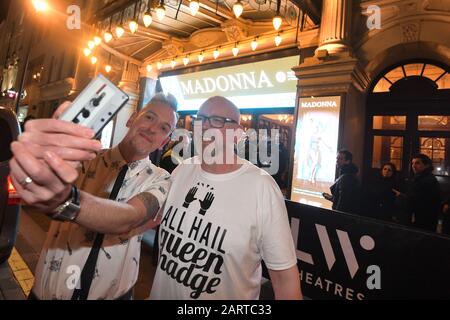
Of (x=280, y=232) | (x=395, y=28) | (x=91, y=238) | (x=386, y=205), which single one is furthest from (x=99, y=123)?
(x=395, y=28)

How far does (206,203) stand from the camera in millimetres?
1604

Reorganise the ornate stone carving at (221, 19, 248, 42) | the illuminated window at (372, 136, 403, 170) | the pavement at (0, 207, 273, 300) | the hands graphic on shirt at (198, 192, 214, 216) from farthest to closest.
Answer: the ornate stone carving at (221, 19, 248, 42)
the illuminated window at (372, 136, 403, 170)
the pavement at (0, 207, 273, 300)
the hands graphic on shirt at (198, 192, 214, 216)

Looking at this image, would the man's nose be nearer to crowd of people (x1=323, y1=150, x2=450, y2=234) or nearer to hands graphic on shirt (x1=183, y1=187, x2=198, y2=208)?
hands graphic on shirt (x1=183, y1=187, x2=198, y2=208)

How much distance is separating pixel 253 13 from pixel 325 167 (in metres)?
6.06

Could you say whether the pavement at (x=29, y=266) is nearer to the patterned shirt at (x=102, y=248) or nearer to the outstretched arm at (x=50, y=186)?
the patterned shirt at (x=102, y=248)

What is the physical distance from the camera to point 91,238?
1482mm

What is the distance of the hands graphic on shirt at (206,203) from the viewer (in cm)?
159

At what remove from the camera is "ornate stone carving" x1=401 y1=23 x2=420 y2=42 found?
243 inches

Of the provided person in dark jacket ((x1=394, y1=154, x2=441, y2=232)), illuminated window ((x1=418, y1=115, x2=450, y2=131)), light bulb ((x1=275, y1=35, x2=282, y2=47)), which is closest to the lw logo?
person in dark jacket ((x1=394, y1=154, x2=441, y2=232))

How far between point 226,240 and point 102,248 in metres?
0.69

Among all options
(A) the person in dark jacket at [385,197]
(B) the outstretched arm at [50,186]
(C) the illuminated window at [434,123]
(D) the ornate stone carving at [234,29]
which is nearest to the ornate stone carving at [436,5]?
(C) the illuminated window at [434,123]

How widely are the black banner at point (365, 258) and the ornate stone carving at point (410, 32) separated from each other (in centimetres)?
605

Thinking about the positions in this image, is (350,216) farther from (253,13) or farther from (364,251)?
(253,13)

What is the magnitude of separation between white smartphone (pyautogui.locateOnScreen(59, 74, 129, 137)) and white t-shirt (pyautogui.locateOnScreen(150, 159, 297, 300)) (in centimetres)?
86
